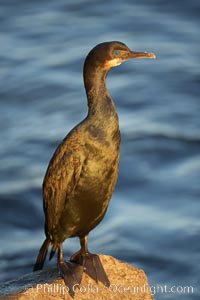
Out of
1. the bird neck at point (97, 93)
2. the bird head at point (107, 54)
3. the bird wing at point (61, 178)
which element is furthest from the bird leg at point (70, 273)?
the bird head at point (107, 54)

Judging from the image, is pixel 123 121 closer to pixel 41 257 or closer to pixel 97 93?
pixel 41 257

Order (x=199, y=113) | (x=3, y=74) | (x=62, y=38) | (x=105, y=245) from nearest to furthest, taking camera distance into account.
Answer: (x=105, y=245) → (x=199, y=113) → (x=3, y=74) → (x=62, y=38)

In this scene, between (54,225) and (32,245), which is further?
(32,245)

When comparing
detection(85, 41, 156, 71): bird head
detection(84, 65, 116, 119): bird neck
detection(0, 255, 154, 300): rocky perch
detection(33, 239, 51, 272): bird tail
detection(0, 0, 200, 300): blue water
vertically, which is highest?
detection(0, 0, 200, 300): blue water

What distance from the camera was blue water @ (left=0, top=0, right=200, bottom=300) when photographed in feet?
38.4

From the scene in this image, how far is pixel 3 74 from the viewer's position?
15.3 metres

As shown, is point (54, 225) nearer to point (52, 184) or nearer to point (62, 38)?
point (52, 184)

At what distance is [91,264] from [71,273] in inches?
8.5

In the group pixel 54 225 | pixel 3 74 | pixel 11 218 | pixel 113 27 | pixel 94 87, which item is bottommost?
pixel 54 225

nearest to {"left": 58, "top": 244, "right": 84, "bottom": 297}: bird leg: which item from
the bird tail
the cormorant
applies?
the cormorant

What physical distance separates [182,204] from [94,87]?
431 centimetres

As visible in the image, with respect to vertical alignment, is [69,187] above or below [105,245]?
below

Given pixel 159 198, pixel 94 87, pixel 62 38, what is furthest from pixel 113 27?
pixel 94 87

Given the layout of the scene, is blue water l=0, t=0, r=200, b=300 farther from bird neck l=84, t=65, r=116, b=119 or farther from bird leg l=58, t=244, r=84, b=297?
bird neck l=84, t=65, r=116, b=119
